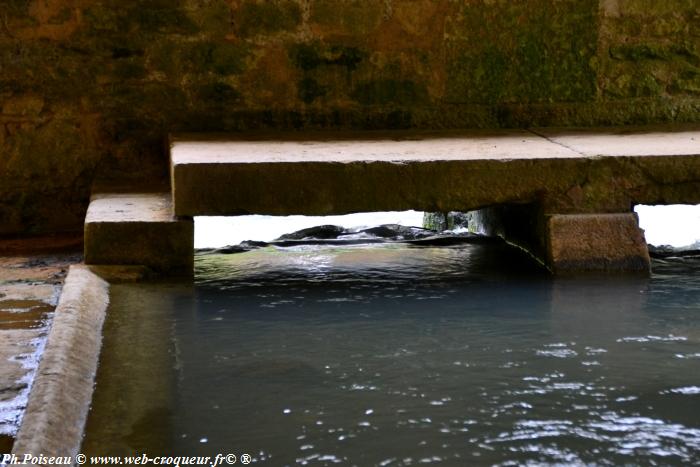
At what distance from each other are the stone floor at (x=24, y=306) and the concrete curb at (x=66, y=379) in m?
0.06

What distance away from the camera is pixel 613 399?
1.86 metres

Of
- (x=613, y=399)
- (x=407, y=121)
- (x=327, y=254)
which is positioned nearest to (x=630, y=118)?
(x=407, y=121)

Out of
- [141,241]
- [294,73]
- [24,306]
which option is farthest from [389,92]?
[24,306]

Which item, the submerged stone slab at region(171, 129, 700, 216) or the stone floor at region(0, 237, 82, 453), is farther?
the submerged stone slab at region(171, 129, 700, 216)

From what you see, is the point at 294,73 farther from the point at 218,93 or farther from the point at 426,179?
the point at 426,179

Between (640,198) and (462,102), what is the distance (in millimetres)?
1207

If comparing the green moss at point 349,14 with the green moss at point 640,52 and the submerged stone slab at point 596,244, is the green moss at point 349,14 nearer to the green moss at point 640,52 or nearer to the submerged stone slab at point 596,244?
the green moss at point 640,52

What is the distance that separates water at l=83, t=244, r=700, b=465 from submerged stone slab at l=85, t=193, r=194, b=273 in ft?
0.51

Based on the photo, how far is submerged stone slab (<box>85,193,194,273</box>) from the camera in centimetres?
309

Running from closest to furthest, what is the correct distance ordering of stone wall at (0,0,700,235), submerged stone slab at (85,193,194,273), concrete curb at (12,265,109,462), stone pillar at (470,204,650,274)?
concrete curb at (12,265,109,462), submerged stone slab at (85,193,194,273), stone pillar at (470,204,650,274), stone wall at (0,0,700,235)

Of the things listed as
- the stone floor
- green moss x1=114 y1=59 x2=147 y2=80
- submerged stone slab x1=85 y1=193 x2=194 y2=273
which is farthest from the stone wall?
submerged stone slab x1=85 y1=193 x2=194 y2=273

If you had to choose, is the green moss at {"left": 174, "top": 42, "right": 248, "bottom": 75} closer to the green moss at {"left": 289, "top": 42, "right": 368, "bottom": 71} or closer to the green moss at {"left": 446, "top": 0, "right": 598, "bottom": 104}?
the green moss at {"left": 289, "top": 42, "right": 368, "bottom": 71}

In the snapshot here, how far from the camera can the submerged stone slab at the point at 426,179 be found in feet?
10.2

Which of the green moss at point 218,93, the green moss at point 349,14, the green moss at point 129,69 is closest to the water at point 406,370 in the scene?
the green moss at point 218,93
